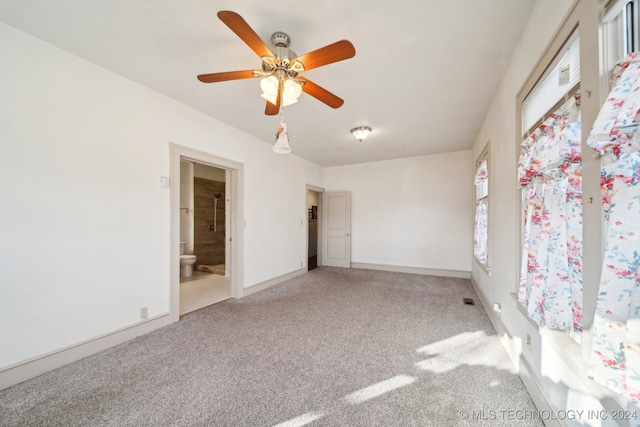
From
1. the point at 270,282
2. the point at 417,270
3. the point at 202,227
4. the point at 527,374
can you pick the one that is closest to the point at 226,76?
the point at 527,374

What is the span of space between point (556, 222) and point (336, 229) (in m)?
4.86

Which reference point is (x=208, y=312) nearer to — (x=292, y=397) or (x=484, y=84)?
(x=292, y=397)

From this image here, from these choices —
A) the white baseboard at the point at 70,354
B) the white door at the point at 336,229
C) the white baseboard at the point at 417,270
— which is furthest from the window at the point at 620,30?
the white door at the point at 336,229

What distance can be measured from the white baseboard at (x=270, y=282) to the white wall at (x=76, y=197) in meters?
1.32

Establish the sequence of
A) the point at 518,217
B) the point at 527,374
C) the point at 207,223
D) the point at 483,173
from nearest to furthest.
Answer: the point at 527,374 → the point at 518,217 → the point at 483,173 → the point at 207,223

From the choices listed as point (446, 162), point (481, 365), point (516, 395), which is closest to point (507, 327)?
point (481, 365)

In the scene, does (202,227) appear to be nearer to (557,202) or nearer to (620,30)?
(557,202)

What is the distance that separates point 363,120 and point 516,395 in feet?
10.5

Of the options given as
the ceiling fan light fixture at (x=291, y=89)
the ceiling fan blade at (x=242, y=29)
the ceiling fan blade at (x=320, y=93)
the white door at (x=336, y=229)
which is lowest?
the white door at (x=336, y=229)

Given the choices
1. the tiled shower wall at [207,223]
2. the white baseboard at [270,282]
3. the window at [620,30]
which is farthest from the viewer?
the tiled shower wall at [207,223]

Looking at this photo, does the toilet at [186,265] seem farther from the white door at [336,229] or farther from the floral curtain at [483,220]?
the floral curtain at [483,220]

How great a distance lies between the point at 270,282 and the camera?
4.32 m

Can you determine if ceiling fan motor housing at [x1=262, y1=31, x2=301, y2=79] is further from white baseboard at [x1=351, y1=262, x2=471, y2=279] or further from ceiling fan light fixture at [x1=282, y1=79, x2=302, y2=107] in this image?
white baseboard at [x1=351, y1=262, x2=471, y2=279]

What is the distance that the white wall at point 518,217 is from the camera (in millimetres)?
1061
